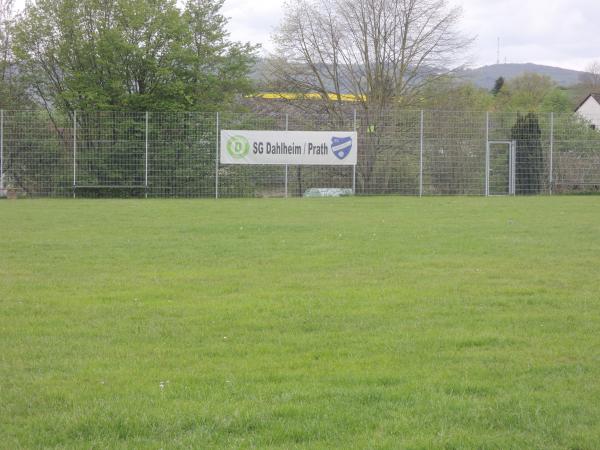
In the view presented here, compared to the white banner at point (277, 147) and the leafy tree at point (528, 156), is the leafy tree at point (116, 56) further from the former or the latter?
the leafy tree at point (528, 156)

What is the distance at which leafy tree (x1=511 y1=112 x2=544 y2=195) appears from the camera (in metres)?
26.2

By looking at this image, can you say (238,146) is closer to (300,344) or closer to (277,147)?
(277,147)

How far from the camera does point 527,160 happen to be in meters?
26.4

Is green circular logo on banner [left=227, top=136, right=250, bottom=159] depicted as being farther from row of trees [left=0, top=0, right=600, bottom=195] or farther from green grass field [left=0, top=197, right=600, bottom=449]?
green grass field [left=0, top=197, right=600, bottom=449]

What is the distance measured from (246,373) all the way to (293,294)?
240 cm

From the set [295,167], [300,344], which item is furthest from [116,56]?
[300,344]

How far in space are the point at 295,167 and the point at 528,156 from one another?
8.24m

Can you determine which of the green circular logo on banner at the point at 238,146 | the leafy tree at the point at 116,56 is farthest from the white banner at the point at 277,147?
the leafy tree at the point at 116,56

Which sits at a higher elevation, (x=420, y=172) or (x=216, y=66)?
(x=216, y=66)

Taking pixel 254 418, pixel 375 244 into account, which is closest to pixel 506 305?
pixel 254 418

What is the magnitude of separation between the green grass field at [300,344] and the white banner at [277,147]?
46.1ft

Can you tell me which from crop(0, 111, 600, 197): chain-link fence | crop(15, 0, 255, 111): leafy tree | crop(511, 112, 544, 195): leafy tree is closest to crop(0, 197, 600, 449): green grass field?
crop(0, 111, 600, 197): chain-link fence

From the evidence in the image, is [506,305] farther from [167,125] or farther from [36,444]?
[167,125]

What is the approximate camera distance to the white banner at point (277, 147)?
969 inches
